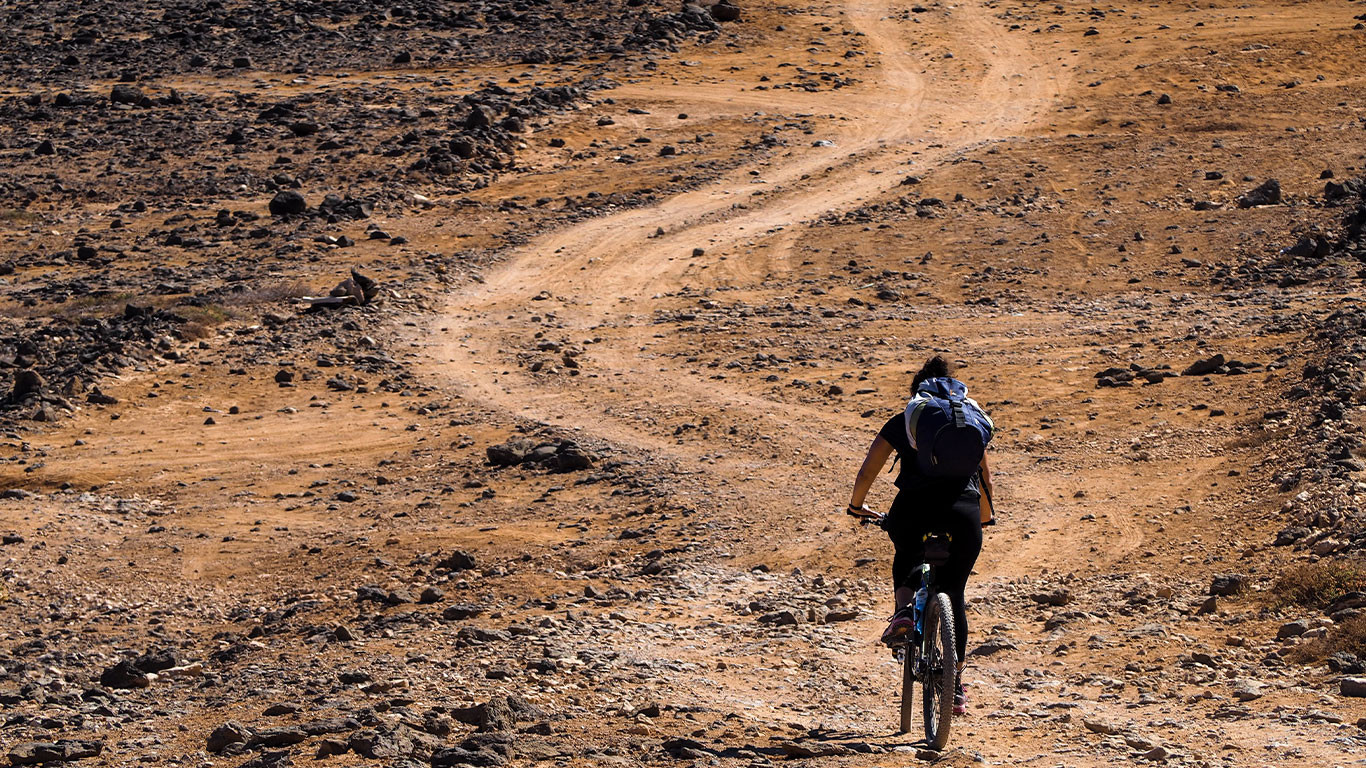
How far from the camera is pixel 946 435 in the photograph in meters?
7.13

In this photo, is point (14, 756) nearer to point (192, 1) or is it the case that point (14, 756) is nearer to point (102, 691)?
point (102, 691)

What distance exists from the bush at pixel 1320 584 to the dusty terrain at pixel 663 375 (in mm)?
85

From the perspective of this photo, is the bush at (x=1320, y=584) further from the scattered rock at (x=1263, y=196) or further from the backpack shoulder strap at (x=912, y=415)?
the scattered rock at (x=1263, y=196)

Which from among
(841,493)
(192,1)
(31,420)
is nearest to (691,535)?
(841,493)

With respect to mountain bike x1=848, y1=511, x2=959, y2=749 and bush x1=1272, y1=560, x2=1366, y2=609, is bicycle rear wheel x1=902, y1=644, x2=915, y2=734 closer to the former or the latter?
mountain bike x1=848, y1=511, x2=959, y2=749

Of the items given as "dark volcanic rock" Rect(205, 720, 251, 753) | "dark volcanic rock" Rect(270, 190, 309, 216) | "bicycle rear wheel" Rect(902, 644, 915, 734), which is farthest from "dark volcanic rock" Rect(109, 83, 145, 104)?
"bicycle rear wheel" Rect(902, 644, 915, 734)

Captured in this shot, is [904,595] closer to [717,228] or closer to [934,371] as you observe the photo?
[934,371]

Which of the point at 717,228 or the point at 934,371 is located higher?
the point at 934,371

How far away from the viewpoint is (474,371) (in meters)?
18.9

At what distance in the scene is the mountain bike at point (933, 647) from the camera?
7.34 metres

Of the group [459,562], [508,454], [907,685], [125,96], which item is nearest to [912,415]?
[907,685]

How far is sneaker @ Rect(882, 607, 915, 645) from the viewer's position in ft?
25.2

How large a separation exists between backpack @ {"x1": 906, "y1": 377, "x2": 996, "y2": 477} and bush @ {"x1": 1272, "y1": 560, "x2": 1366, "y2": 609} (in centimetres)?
379

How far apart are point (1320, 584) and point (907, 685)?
3543 millimetres
